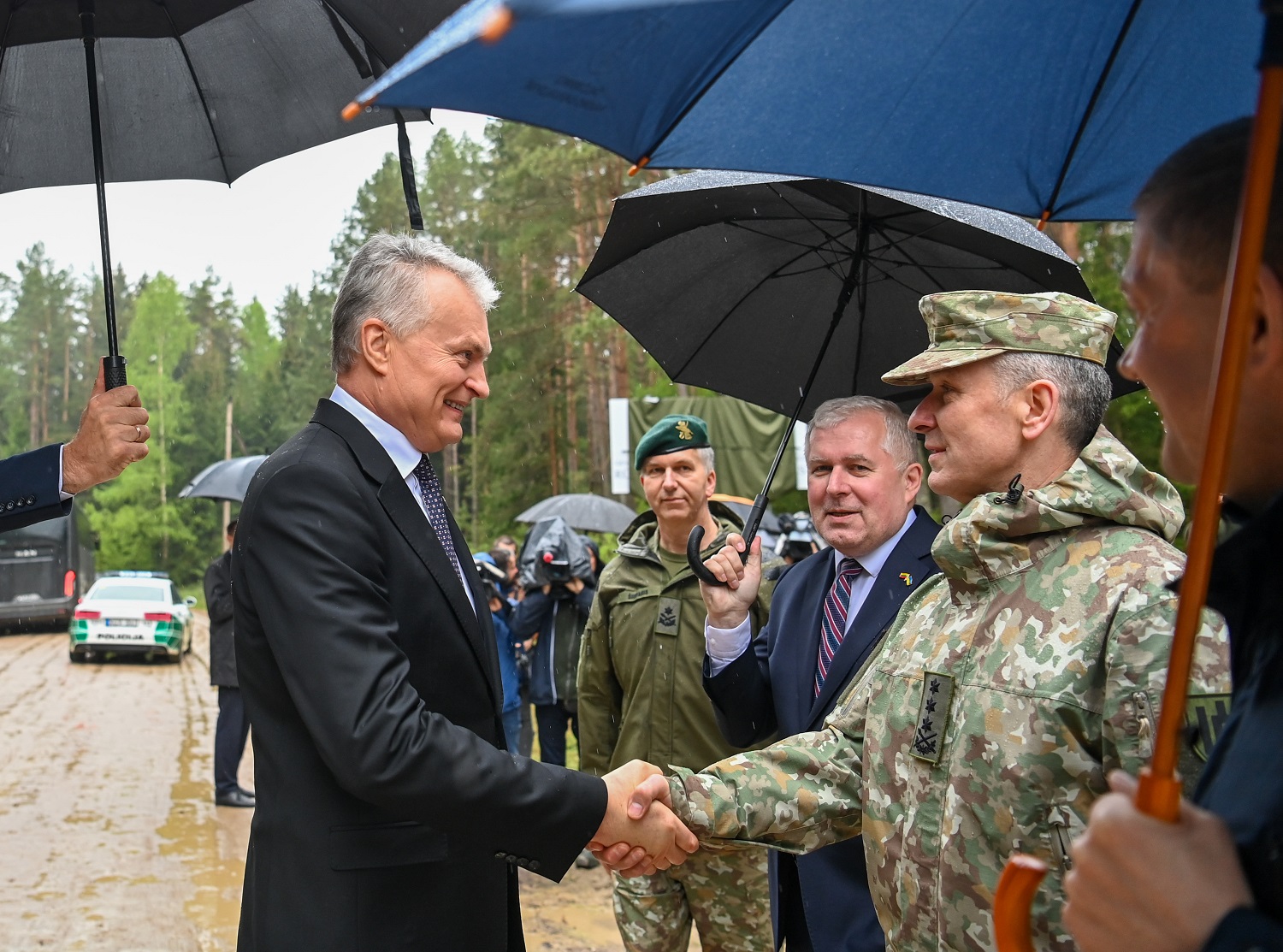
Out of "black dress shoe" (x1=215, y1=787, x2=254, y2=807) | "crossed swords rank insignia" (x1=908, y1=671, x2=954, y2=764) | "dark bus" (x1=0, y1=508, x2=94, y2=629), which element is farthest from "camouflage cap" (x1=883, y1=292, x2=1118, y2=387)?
"dark bus" (x1=0, y1=508, x2=94, y2=629)

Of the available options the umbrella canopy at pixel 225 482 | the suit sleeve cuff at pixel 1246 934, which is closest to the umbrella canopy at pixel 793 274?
the suit sleeve cuff at pixel 1246 934

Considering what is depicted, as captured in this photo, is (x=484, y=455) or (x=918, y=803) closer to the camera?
(x=918, y=803)

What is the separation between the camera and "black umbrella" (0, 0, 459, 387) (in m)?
3.30

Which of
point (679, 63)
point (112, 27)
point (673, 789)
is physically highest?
point (112, 27)


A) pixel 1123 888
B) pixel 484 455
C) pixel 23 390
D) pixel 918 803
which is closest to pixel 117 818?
pixel 918 803

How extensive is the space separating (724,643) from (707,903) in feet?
3.94

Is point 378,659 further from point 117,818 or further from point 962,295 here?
point 117,818

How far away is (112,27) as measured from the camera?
11.2ft

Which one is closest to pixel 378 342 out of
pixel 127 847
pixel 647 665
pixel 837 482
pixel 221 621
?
pixel 837 482

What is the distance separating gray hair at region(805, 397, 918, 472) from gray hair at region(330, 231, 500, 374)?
151 cm

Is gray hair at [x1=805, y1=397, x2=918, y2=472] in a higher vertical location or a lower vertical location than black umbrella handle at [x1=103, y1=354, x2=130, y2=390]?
lower

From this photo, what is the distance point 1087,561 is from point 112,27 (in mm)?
2952

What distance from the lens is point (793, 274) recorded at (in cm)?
425

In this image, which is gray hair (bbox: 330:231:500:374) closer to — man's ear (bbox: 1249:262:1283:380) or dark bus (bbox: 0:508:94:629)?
man's ear (bbox: 1249:262:1283:380)
